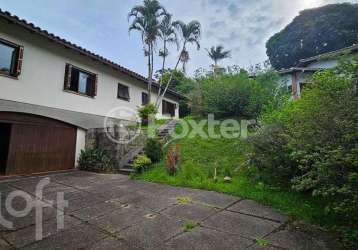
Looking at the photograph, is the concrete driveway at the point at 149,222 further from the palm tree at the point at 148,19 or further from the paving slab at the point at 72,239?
the palm tree at the point at 148,19

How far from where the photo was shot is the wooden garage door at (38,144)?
7684mm

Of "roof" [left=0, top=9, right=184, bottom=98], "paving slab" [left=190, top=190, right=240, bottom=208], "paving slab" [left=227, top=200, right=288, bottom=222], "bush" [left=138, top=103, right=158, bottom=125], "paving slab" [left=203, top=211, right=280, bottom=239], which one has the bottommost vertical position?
"paving slab" [left=203, top=211, right=280, bottom=239]

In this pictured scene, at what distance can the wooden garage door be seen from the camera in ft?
25.2

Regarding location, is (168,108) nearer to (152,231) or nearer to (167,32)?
(167,32)

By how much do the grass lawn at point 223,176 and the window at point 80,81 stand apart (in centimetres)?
517

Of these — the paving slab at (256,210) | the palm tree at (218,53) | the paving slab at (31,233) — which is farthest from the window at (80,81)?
the palm tree at (218,53)

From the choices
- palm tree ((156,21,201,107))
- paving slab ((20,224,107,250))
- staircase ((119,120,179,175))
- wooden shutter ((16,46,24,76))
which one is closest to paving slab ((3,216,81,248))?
paving slab ((20,224,107,250))

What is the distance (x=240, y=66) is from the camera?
1531cm

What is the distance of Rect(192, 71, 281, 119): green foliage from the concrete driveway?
7692 mm

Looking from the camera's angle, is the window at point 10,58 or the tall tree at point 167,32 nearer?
the window at point 10,58

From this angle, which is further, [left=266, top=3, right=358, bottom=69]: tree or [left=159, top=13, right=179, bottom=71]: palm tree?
[left=266, top=3, right=358, bottom=69]: tree

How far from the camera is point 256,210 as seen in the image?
14.6ft

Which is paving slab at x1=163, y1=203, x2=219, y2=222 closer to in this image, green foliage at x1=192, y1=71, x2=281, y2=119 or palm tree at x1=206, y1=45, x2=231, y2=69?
green foliage at x1=192, y1=71, x2=281, y2=119

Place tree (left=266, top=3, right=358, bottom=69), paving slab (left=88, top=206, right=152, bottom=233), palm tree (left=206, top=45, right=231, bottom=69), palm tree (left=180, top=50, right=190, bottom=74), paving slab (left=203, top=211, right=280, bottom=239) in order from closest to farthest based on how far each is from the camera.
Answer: paving slab (left=203, top=211, right=280, bottom=239) → paving slab (left=88, top=206, right=152, bottom=233) → palm tree (left=180, top=50, right=190, bottom=74) → tree (left=266, top=3, right=358, bottom=69) → palm tree (left=206, top=45, right=231, bottom=69)
